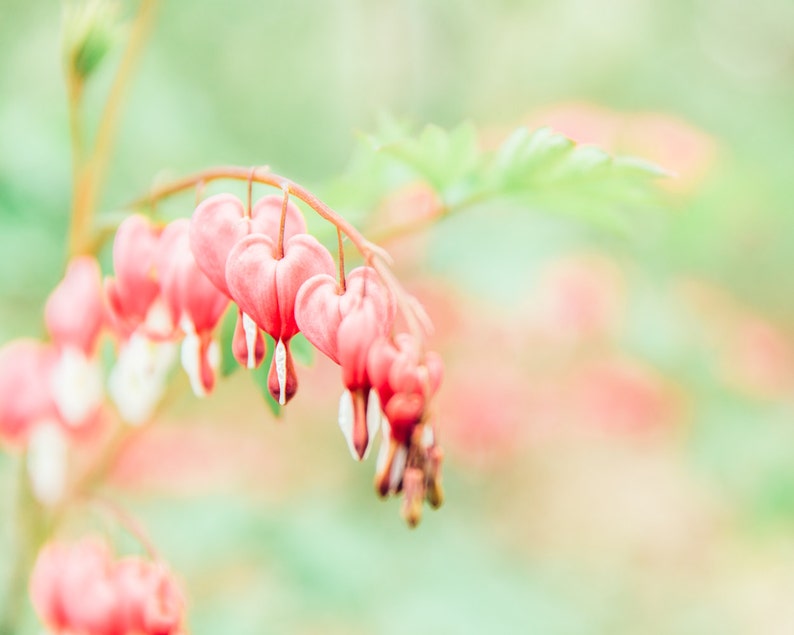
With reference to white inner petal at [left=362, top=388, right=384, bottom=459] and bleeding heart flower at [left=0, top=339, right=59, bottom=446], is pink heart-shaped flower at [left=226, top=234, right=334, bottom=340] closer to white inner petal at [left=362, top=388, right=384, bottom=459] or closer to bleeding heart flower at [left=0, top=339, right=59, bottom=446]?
white inner petal at [left=362, top=388, right=384, bottom=459]

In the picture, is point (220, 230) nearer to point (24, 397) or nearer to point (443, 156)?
point (443, 156)

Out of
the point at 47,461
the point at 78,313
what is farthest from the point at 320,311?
the point at 47,461

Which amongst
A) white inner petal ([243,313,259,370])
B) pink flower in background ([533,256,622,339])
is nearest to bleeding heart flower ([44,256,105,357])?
white inner petal ([243,313,259,370])

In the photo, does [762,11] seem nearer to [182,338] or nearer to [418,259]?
[418,259]

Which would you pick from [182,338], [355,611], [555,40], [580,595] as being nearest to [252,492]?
[355,611]

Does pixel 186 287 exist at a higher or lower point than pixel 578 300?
higher

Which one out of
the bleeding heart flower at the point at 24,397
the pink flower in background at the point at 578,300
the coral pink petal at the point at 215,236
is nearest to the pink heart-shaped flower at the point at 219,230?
the coral pink petal at the point at 215,236

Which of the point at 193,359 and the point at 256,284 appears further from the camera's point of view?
the point at 193,359
